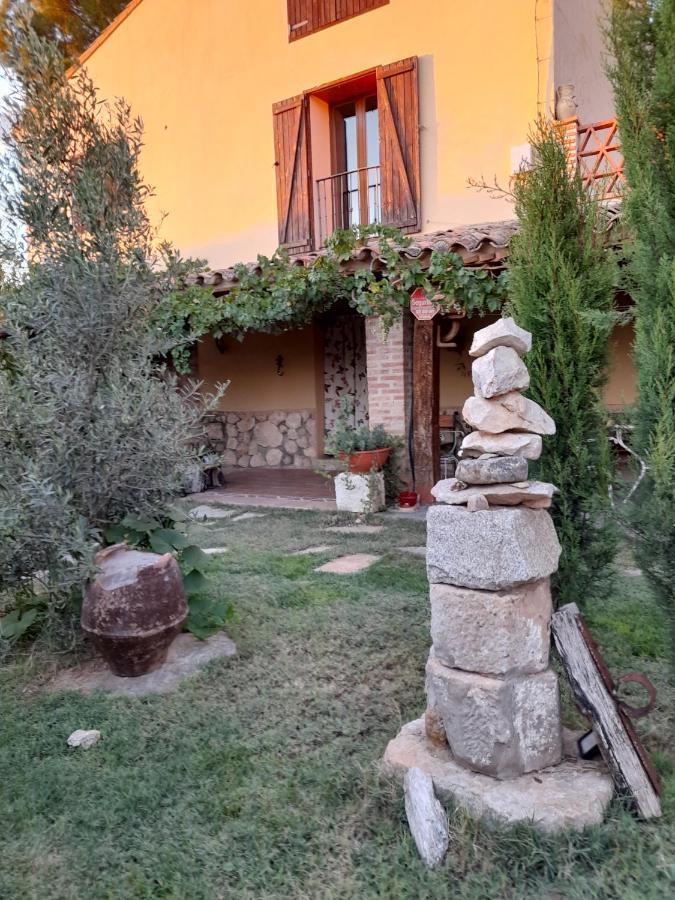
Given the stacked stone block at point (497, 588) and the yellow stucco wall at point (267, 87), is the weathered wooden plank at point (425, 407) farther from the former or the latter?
the stacked stone block at point (497, 588)

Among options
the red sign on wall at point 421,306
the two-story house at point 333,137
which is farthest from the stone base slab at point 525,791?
the red sign on wall at point 421,306

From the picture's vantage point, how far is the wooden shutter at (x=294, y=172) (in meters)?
8.34

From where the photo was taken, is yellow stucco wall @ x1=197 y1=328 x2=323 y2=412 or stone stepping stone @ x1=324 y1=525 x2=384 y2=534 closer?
stone stepping stone @ x1=324 y1=525 x2=384 y2=534

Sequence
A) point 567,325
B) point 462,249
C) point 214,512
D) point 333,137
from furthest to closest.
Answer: point 333,137 < point 214,512 < point 462,249 < point 567,325

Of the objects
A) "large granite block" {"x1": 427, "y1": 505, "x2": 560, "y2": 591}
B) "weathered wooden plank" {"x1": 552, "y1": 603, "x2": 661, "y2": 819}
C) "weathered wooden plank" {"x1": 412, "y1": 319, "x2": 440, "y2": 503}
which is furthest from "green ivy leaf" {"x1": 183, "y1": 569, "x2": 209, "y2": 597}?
"weathered wooden plank" {"x1": 412, "y1": 319, "x2": 440, "y2": 503}

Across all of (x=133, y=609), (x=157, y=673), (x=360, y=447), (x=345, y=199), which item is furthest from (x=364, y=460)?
(x=345, y=199)

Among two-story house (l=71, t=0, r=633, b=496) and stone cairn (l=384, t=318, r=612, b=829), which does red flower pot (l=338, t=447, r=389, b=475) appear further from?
stone cairn (l=384, t=318, r=612, b=829)

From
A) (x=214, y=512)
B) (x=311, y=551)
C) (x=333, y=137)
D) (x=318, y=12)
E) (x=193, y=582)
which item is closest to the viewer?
(x=193, y=582)

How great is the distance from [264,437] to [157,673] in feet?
24.5

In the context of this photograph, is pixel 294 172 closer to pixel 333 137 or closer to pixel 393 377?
pixel 333 137

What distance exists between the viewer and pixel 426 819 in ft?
6.15

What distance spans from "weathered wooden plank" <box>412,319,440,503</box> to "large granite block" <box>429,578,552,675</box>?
4.46 m

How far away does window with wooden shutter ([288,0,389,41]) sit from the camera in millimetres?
7754

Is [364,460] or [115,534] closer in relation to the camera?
[115,534]
